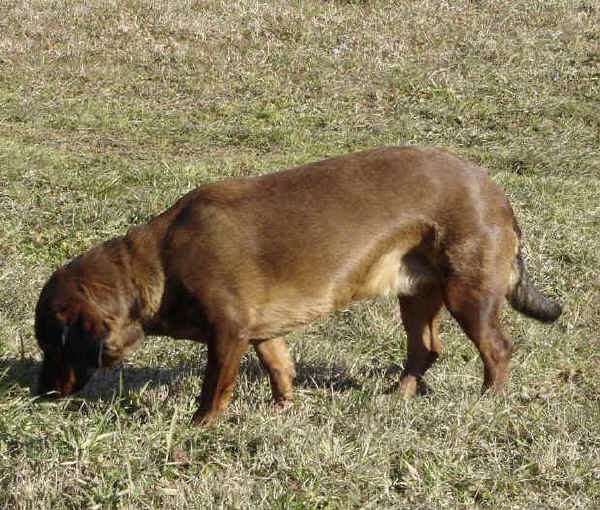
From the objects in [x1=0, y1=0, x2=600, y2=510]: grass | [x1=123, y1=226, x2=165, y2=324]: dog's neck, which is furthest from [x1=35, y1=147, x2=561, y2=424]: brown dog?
[x1=0, y1=0, x2=600, y2=510]: grass

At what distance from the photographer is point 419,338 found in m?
5.13

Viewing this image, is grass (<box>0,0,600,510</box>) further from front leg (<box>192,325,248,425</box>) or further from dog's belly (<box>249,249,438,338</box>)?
dog's belly (<box>249,249,438,338</box>)

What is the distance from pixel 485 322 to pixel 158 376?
1.90m

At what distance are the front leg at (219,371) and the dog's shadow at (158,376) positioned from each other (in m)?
0.50

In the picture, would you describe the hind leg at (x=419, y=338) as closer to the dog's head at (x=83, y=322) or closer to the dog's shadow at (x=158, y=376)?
the dog's shadow at (x=158, y=376)

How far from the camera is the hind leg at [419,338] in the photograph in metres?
5.09

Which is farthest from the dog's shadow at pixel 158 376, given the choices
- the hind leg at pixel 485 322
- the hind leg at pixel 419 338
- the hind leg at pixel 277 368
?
the hind leg at pixel 485 322

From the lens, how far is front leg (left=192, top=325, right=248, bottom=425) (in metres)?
4.22

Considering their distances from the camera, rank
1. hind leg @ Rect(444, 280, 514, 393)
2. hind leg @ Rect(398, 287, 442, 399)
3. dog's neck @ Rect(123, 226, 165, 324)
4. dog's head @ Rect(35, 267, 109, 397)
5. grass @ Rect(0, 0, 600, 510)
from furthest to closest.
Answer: hind leg @ Rect(398, 287, 442, 399)
hind leg @ Rect(444, 280, 514, 393)
dog's neck @ Rect(123, 226, 165, 324)
dog's head @ Rect(35, 267, 109, 397)
grass @ Rect(0, 0, 600, 510)

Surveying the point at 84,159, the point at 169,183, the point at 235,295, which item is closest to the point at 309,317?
the point at 235,295

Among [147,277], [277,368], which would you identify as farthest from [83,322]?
[277,368]

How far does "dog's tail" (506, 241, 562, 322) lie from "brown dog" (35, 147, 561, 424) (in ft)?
0.35

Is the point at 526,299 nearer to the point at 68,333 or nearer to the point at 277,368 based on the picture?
the point at 277,368

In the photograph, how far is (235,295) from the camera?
427 centimetres
